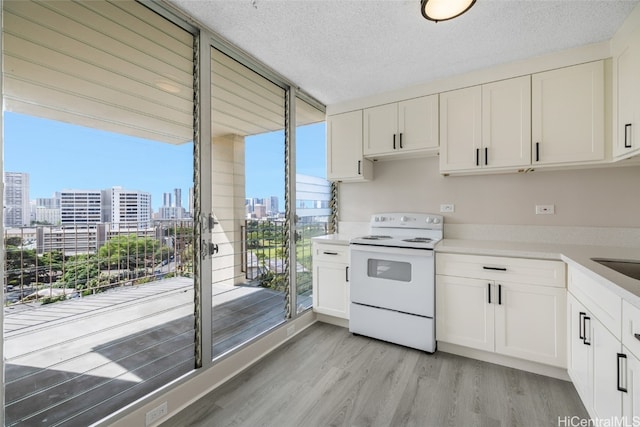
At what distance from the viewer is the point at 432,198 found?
9.59 ft

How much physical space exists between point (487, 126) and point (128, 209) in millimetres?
2828

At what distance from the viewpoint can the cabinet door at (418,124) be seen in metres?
2.61

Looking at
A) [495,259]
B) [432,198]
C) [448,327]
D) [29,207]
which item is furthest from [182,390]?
[432,198]

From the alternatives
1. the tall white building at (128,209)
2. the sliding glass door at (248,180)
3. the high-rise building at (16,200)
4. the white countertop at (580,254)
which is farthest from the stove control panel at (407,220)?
the high-rise building at (16,200)

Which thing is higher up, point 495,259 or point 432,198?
point 432,198

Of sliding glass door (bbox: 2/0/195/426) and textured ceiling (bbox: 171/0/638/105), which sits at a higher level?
textured ceiling (bbox: 171/0/638/105)

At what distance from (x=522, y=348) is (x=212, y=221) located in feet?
8.03

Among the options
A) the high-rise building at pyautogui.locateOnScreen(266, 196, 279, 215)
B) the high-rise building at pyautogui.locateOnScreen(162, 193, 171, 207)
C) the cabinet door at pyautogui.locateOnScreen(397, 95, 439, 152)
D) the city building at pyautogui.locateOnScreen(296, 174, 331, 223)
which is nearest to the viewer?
the high-rise building at pyautogui.locateOnScreen(162, 193, 171, 207)

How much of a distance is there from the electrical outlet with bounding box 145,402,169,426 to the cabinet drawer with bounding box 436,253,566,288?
215 cm

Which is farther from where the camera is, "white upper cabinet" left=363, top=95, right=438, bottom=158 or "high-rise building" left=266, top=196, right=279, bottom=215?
"high-rise building" left=266, top=196, right=279, bottom=215

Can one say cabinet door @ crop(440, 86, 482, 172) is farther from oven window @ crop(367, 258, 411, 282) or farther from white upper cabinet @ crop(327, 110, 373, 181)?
oven window @ crop(367, 258, 411, 282)

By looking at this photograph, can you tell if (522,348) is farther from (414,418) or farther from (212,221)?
(212,221)

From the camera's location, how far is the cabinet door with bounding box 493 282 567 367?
1.93m

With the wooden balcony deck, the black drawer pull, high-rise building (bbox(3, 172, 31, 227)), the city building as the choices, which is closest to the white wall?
the city building
